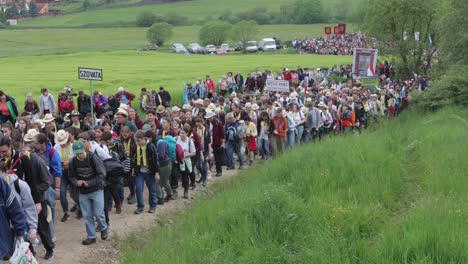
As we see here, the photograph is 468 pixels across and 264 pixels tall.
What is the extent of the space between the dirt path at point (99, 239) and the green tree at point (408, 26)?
2967 centimetres

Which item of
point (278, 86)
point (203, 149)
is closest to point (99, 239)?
point (203, 149)

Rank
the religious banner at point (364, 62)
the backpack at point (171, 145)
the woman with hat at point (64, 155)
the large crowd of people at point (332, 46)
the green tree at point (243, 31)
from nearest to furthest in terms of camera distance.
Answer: the woman with hat at point (64, 155) → the backpack at point (171, 145) → the religious banner at point (364, 62) → the large crowd of people at point (332, 46) → the green tree at point (243, 31)

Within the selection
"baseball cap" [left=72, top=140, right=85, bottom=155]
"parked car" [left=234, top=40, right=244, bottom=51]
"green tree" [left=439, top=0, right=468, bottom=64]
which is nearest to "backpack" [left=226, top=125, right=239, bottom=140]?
"baseball cap" [left=72, top=140, right=85, bottom=155]

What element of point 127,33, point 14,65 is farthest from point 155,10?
point 14,65

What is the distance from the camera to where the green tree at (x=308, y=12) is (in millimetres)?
122500

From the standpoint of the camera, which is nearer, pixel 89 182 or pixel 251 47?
pixel 89 182

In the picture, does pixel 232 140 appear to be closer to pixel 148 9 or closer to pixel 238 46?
pixel 238 46

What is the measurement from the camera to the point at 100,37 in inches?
3605

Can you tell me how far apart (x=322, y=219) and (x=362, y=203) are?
1045 millimetres

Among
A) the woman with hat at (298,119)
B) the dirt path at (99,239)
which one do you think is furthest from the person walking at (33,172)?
the woman with hat at (298,119)

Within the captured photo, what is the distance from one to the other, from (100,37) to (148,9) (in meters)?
48.1

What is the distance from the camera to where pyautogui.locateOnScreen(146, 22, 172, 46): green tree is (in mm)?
Result: 81000

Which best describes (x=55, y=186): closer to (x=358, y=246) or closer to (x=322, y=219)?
(x=322, y=219)

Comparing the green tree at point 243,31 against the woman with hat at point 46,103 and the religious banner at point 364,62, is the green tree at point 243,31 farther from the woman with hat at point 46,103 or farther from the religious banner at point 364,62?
the woman with hat at point 46,103
